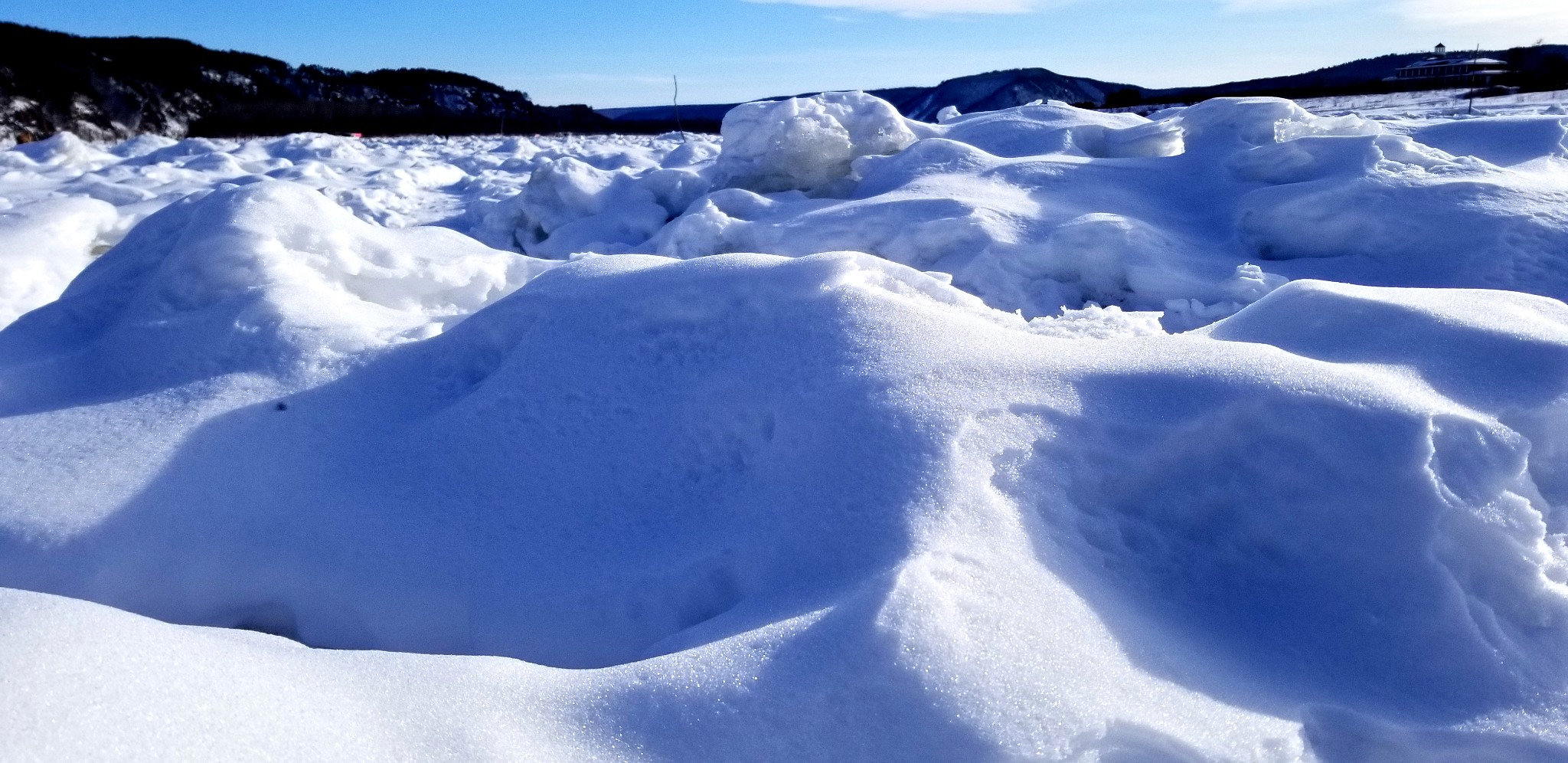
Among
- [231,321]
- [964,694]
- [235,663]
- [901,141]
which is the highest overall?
[901,141]

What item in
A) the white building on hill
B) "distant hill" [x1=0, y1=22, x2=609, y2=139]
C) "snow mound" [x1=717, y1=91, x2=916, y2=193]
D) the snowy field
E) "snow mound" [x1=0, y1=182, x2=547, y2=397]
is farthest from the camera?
"distant hill" [x1=0, y1=22, x2=609, y2=139]

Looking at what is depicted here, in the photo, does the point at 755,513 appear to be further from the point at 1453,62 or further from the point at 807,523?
the point at 1453,62

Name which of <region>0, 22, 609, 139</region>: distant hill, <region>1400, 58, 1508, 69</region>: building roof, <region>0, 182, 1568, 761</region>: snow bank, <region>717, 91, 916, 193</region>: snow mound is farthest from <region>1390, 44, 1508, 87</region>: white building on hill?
<region>0, 22, 609, 139</region>: distant hill

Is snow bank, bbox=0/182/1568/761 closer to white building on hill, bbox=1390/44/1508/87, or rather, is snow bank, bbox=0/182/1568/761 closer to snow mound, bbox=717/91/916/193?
snow mound, bbox=717/91/916/193

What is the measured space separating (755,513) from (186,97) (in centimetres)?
3354

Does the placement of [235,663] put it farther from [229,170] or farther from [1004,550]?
[229,170]

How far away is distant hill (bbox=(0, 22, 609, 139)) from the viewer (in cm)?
Answer: 2325

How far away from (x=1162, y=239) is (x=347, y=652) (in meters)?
4.19

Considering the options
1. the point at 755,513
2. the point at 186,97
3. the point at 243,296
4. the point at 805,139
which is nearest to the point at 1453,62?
the point at 805,139

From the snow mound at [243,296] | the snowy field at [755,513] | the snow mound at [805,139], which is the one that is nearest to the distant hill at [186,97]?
the snow mound at [805,139]

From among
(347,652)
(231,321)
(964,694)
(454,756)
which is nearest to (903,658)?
(964,694)

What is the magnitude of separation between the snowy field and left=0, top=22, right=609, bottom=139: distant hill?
22.8 metres

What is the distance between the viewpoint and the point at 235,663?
142 cm

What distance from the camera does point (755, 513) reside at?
2.11m
